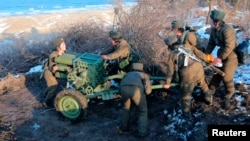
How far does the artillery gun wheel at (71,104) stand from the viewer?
763 centimetres

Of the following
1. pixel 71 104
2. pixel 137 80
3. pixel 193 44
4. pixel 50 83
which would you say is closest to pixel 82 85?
pixel 71 104

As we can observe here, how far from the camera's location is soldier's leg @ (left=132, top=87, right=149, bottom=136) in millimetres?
6850

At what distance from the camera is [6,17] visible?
112 feet

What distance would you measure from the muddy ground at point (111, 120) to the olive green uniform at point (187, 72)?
0.42 meters

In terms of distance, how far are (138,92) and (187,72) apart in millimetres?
1055

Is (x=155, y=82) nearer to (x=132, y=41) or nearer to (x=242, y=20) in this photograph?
(x=132, y=41)

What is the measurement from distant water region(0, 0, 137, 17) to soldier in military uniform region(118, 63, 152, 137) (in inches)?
1122

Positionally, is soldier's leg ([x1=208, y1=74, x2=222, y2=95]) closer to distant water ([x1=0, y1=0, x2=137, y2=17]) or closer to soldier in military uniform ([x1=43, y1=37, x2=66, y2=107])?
soldier in military uniform ([x1=43, y1=37, x2=66, y2=107])

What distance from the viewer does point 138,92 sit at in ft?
22.4

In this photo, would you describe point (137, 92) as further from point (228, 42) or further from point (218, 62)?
point (228, 42)

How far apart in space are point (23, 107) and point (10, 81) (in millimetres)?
1581

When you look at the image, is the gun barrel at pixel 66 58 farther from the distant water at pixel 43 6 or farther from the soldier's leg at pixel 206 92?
the distant water at pixel 43 6

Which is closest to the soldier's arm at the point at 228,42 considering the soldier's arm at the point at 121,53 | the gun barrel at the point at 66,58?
the soldier's arm at the point at 121,53

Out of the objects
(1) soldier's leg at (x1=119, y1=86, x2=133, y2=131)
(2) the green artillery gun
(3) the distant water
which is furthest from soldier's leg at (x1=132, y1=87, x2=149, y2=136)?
(3) the distant water
